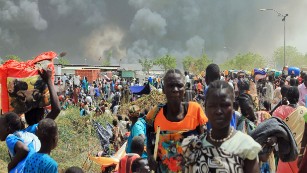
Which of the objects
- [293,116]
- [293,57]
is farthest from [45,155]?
[293,57]

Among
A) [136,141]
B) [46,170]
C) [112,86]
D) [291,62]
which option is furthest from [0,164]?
[291,62]

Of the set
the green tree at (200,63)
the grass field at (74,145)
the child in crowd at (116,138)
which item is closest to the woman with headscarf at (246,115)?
the grass field at (74,145)

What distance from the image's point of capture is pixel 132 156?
4867 millimetres

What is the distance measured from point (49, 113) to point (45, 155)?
796 millimetres

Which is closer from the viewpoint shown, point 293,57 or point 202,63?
point 202,63

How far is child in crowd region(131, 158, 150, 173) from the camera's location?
461 centimetres

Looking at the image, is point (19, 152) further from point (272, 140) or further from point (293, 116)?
point (293, 116)

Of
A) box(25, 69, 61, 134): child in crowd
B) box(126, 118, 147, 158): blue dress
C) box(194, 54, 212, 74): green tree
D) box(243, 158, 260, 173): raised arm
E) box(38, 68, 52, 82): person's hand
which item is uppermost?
box(194, 54, 212, 74): green tree

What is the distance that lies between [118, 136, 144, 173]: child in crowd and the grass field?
3775 millimetres

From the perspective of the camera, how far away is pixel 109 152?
9.19 meters

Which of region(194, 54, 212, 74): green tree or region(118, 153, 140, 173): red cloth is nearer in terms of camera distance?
region(118, 153, 140, 173): red cloth

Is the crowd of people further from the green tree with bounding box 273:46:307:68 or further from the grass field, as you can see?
the green tree with bounding box 273:46:307:68

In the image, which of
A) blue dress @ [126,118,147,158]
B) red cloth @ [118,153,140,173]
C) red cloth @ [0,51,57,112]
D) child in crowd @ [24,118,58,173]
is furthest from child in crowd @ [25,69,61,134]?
blue dress @ [126,118,147,158]

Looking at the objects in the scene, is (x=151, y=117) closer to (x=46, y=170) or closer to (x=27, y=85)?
(x=46, y=170)
